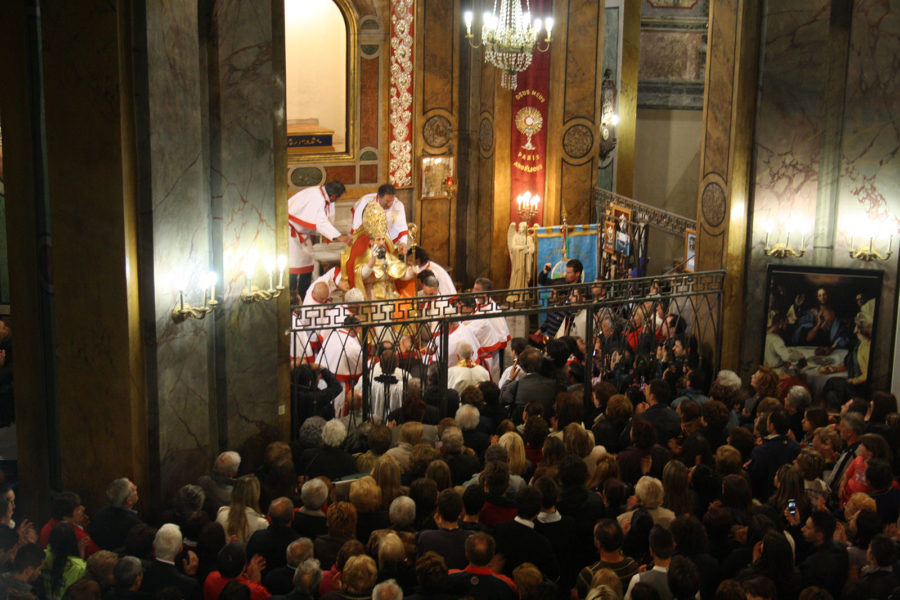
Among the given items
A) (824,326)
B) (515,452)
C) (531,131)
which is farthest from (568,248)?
(515,452)

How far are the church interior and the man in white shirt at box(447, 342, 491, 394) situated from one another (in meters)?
1.58

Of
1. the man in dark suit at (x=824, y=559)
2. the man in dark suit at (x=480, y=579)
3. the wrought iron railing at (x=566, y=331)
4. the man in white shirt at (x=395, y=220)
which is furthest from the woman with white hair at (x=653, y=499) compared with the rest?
the man in white shirt at (x=395, y=220)

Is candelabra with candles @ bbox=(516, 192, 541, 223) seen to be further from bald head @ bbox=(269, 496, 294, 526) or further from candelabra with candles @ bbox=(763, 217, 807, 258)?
bald head @ bbox=(269, 496, 294, 526)

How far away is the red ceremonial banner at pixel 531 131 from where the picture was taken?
14.2m

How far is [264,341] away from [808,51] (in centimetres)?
569

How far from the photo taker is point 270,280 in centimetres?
768

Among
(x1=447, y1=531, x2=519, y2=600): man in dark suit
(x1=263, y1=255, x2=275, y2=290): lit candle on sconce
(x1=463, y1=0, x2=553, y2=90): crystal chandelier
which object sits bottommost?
(x1=447, y1=531, x2=519, y2=600): man in dark suit

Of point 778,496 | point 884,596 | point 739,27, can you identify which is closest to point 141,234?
point 778,496

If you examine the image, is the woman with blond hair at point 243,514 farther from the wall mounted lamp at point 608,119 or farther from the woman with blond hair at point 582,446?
the wall mounted lamp at point 608,119

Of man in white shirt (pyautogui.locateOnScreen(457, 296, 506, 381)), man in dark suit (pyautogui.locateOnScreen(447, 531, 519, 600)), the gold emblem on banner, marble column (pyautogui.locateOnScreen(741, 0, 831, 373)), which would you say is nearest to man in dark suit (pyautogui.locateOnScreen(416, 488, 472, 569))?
man in dark suit (pyautogui.locateOnScreen(447, 531, 519, 600))

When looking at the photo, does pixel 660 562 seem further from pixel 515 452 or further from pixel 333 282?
pixel 333 282

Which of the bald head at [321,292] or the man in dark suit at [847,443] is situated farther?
the bald head at [321,292]

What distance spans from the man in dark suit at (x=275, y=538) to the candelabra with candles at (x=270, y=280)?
2.48 m

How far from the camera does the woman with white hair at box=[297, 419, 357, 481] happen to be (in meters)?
6.75
